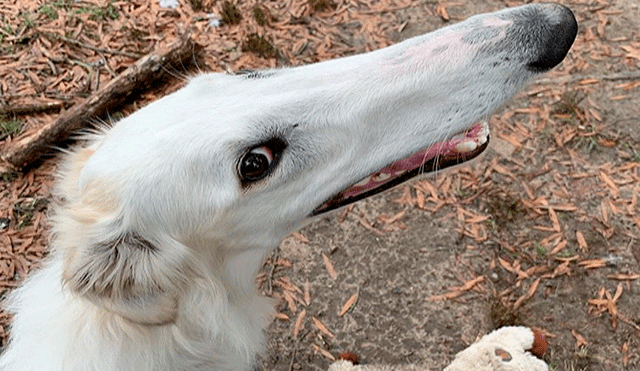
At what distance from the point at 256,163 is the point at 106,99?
3.21m

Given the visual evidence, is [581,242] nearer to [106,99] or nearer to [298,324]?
[298,324]

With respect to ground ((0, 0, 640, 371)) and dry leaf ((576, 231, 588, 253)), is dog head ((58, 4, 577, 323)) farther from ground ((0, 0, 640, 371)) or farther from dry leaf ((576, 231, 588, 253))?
dry leaf ((576, 231, 588, 253))

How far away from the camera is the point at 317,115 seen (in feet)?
8.45

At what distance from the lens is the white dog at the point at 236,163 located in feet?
8.20

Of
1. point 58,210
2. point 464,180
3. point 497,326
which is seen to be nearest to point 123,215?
point 58,210

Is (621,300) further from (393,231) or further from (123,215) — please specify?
(123,215)

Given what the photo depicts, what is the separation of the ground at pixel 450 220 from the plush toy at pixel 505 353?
1.30 ft

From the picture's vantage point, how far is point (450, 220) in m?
4.75

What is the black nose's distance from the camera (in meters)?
2.53

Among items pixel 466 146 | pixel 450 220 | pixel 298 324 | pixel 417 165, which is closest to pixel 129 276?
pixel 417 165

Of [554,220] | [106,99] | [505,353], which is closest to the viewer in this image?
[505,353]

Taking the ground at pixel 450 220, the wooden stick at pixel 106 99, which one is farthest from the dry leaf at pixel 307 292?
the wooden stick at pixel 106 99

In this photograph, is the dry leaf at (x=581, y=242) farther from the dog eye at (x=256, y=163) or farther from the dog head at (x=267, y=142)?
the dog eye at (x=256, y=163)

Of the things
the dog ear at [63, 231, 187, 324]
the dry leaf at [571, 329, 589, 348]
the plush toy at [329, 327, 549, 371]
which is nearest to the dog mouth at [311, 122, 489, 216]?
the dog ear at [63, 231, 187, 324]
